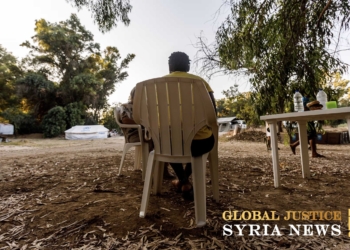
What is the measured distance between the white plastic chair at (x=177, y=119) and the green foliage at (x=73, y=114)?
2061cm

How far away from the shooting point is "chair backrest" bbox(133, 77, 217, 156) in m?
1.35

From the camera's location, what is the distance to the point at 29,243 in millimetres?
1139

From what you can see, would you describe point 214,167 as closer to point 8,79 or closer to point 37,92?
point 37,92

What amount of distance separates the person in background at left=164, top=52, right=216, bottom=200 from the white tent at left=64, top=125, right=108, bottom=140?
18123 millimetres

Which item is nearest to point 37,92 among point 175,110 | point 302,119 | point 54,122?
point 54,122

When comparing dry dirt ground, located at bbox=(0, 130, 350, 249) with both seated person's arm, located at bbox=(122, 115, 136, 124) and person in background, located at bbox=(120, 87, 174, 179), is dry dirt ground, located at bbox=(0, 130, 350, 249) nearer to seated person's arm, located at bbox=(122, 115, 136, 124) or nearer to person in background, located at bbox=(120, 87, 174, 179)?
person in background, located at bbox=(120, 87, 174, 179)

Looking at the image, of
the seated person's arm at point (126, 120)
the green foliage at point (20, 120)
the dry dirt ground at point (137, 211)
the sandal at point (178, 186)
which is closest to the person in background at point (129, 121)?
the seated person's arm at point (126, 120)

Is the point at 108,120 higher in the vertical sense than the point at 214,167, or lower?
higher

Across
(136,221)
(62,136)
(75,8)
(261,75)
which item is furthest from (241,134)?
(62,136)

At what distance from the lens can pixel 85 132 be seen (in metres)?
18.6

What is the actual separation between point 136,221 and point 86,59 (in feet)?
76.6

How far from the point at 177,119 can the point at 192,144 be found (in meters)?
0.20

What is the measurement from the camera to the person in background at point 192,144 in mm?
1425

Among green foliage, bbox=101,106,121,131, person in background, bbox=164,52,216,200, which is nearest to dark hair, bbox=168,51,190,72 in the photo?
person in background, bbox=164,52,216,200
